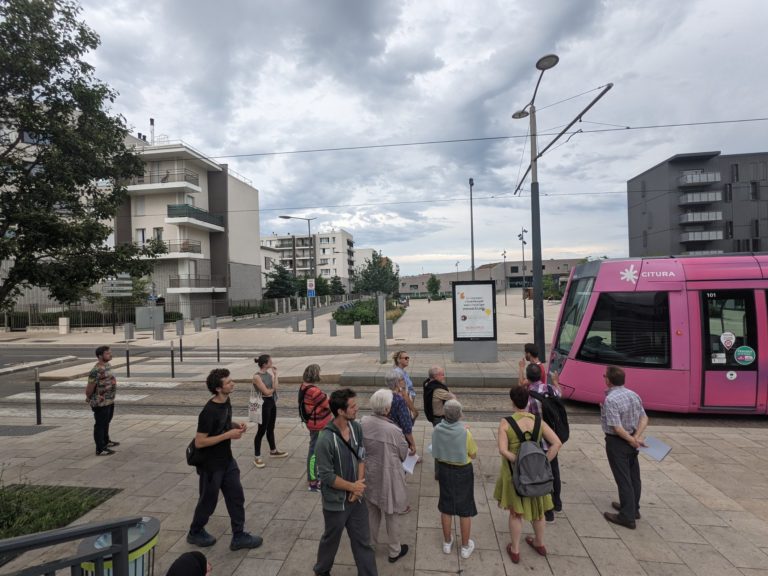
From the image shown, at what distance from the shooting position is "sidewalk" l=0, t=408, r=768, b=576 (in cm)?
358

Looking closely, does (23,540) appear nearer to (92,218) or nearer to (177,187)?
(92,218)

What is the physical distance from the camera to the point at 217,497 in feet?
12.5

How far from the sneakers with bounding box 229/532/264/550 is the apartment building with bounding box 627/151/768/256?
60515mm

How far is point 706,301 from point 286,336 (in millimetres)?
20404

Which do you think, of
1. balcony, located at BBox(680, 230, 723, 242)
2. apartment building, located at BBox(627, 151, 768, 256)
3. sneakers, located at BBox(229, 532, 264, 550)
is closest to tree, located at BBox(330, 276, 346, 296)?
apartment building, located at BBox(627, 151, 768, 256)

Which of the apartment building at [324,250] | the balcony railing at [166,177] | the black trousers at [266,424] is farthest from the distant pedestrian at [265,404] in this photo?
the apartment building at [324,250]

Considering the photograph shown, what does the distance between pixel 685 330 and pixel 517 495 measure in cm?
567

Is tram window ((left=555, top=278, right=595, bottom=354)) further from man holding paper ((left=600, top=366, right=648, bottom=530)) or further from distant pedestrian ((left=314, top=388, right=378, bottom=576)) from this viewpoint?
distant pedestrian ((left=314, top=388, right=378, bottom=576))

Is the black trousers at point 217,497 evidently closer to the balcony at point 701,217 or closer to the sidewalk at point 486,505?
the sidewalk at point 486,505

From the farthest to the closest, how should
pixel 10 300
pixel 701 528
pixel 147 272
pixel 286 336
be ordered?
pixel 286 336 < pixel 147 272 < pixel 10 300 < pixel 701 528

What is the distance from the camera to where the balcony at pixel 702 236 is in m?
51.2

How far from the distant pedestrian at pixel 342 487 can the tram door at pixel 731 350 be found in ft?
23.1

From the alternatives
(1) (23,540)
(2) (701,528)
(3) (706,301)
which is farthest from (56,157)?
(3) (706,301)

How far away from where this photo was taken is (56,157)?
4430 millimetres
